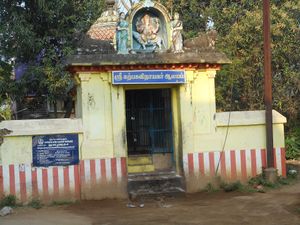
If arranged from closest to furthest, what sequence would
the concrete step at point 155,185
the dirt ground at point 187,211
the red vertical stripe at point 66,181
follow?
the dirt ground at point 187,211
the red vertical stripe at point 66,181
the concrete step at point 155,185

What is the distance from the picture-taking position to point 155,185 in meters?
11.6

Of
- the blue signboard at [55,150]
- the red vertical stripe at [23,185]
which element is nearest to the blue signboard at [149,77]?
the blue signboard at [55,150]

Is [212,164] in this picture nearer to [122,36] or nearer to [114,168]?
[114,168]

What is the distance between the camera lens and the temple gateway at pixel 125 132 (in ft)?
36.9

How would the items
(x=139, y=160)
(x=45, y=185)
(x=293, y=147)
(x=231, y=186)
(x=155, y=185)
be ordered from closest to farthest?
(x=45, y=185)
(x=155, y=185)
(x=231, y=186)
(x=139, y=160)
(x=293, y=147)

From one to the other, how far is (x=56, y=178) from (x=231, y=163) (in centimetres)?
425

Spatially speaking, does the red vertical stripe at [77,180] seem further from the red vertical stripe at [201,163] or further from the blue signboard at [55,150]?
the red vertical stripe at [201,163]

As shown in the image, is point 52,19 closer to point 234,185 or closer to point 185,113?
point 185,113

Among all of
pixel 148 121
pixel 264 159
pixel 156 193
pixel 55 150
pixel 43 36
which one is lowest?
pixel 156 193

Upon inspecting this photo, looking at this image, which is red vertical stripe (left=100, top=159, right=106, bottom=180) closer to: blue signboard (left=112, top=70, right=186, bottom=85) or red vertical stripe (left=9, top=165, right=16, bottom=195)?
blue signboard (left=112, top=70, right=186, bottom=85)

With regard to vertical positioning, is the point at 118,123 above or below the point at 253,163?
above

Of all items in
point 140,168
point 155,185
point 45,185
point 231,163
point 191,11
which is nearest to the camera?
point 45,185

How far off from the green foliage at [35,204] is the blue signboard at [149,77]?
320 cm

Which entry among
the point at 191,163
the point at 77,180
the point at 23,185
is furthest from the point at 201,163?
the point at 23,185
